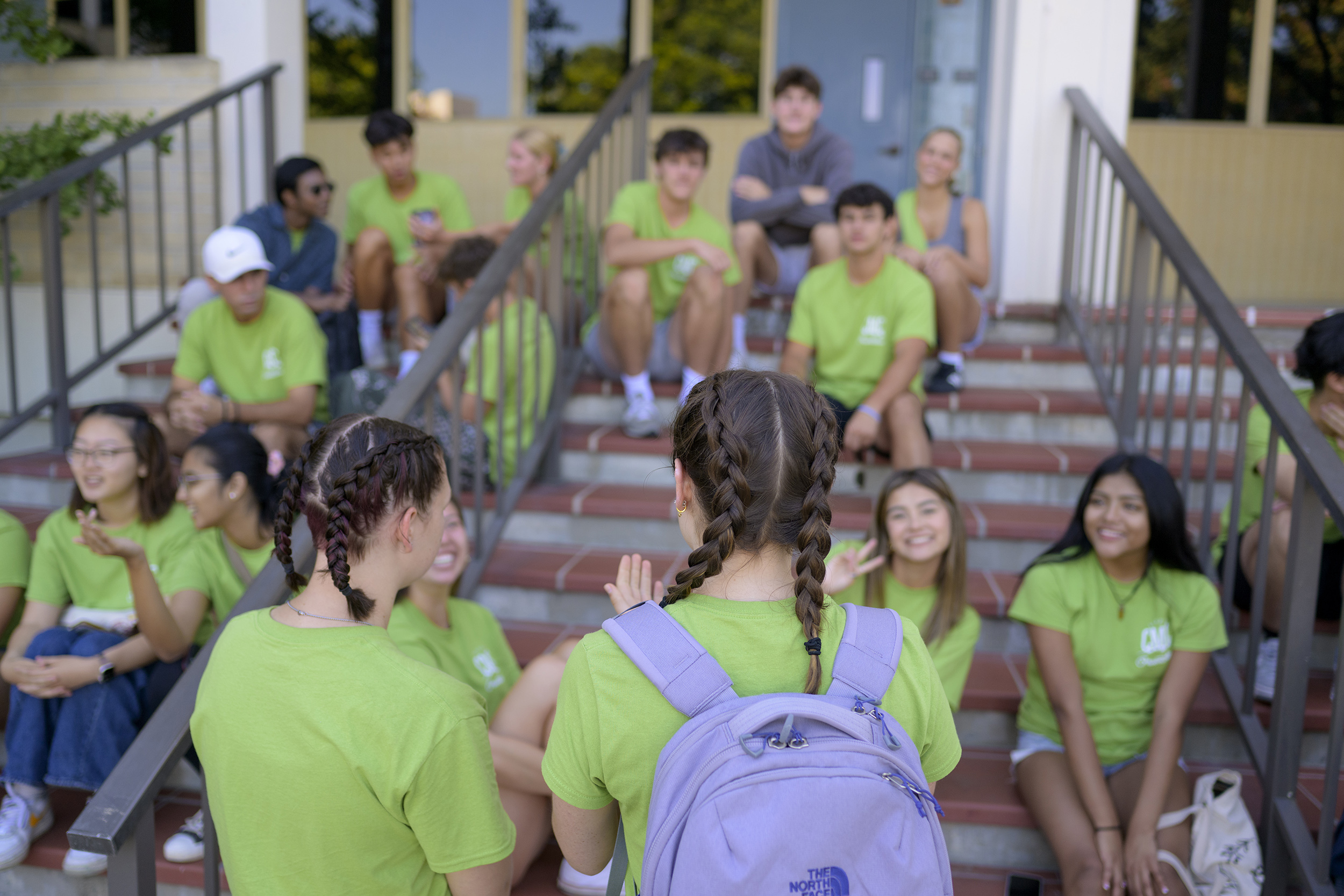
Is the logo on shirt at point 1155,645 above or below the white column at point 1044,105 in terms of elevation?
below

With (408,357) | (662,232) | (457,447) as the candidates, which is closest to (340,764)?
(457,447)

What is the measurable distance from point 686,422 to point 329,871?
748 millimetres

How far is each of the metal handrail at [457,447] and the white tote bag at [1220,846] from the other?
1.89 metres

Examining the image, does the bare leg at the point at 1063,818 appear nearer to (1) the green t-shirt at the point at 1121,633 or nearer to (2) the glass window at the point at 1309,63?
(1) the green t-shirt at the point at 1121,633

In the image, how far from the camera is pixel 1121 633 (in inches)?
96.3

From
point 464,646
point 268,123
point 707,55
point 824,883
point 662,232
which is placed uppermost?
point 707,55

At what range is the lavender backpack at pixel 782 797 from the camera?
3.25 ft

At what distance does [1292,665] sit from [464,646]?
5.75ft

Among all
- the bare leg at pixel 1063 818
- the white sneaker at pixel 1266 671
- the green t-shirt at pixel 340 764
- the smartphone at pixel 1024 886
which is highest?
the green t-shirt at pixel 340 764

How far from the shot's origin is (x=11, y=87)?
18.0ft

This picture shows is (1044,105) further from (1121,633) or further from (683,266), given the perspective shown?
(1121,633)

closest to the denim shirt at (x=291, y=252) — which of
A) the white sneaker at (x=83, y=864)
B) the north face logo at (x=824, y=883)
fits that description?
the white sneaker at (x=83, y=864)

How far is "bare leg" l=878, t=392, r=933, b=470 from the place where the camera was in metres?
3.29

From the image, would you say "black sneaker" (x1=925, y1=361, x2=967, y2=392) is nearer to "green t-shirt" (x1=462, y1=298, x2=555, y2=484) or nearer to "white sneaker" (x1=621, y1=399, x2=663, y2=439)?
"white sneaker" (x1=621, y1=399, x2=663, y2=439)
